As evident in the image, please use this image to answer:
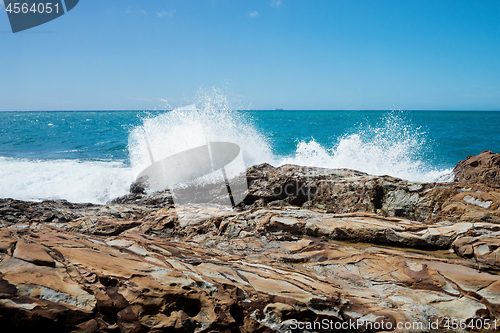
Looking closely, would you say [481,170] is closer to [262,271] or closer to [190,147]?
[262,271]

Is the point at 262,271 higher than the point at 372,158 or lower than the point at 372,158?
lower

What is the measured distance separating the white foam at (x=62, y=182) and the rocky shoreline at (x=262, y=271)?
15.8 ft

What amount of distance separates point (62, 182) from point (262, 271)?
10.4 meters

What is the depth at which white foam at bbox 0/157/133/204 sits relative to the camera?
8.76 meters

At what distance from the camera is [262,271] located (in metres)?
2.35

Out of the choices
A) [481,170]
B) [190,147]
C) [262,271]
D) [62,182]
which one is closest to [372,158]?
[481,170]

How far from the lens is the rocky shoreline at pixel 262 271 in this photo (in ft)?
5.42

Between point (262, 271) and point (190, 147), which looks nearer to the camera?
point (262, 271)

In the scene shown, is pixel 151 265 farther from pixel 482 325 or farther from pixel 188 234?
pixel 482 325

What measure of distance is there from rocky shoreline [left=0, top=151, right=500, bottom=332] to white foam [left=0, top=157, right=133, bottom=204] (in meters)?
4.82

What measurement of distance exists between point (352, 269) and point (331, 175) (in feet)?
9.57

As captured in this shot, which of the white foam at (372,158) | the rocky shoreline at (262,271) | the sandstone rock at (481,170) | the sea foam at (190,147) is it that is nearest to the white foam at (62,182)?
the sea foam at (190,147)

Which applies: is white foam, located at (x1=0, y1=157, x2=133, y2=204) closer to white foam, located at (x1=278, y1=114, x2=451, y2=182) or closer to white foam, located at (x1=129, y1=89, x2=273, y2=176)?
white foam, located at (x1=129, y1=89, x2=273, y2=176)

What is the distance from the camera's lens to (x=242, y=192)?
5.76m
